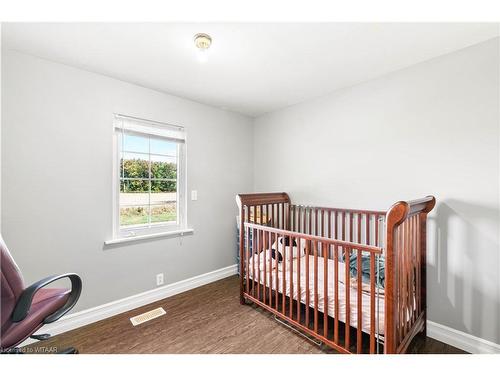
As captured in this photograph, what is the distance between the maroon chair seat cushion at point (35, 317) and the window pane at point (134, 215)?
3.00 feet

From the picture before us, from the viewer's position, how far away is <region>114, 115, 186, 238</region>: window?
228cm

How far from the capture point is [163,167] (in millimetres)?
2588

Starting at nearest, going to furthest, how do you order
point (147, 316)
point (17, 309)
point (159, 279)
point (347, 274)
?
point (17, 309) → point (347, 274) → point (147, 316) → point (159, 279)

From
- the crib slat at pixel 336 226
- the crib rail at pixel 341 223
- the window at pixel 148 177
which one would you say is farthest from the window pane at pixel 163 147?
the crib slat at pixel 336 226

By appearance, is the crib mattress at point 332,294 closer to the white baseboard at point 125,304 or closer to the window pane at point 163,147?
the white baseboard at point 125,304

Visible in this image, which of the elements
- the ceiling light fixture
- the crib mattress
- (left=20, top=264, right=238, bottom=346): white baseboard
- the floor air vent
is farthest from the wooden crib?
the ceiling light fixture

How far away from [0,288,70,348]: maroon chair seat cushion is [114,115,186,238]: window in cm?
86

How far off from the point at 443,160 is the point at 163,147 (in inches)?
108

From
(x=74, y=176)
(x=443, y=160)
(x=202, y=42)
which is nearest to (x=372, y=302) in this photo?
(x=443, y=160)

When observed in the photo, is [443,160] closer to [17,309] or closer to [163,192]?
[163,192]

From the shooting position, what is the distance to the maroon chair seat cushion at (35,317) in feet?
3.64

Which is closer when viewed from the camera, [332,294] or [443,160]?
[332,294]
